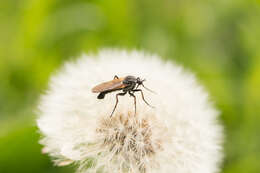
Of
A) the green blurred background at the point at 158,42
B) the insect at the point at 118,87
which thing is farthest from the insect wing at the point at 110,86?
the green blurred background at the point at 158,42

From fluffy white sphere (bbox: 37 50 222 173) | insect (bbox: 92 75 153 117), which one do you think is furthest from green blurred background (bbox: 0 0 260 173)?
insect (bbox: 92 75 153 117)

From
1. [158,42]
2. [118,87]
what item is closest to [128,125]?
[118,87]

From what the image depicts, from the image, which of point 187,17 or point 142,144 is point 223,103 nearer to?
point 187,17

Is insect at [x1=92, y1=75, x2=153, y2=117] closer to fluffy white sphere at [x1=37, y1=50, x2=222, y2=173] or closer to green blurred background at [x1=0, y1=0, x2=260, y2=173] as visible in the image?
fluffy white sphere at [x1=37, y1=50, x2=222, y2=173]

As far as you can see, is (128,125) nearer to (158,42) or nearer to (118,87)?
(118,87)

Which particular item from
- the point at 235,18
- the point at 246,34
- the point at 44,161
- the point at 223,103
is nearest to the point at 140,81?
the point at 44,161

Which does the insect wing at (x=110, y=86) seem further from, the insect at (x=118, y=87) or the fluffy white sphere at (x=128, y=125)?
the fluffy white sphere at (x=128, y=125)
